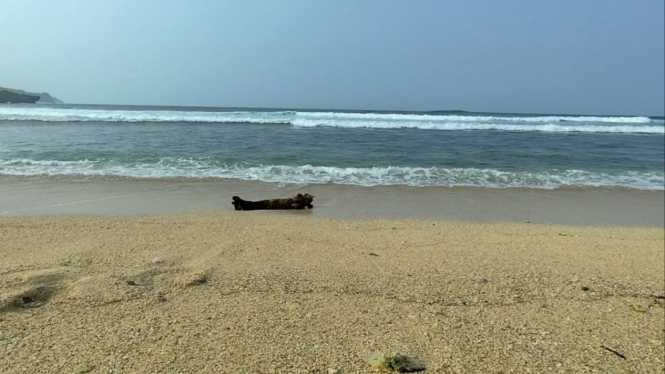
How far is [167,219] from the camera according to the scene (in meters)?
5.06

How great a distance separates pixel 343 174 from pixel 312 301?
6.45m

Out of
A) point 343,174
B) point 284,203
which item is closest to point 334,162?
point 343,174

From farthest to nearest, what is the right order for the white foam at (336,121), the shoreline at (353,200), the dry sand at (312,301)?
the white foam at (336,121)
the shoreline at (353,200)
the dry sand at (312,301)

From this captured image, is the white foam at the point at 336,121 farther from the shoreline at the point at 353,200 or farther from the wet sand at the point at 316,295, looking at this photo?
the wet sand at the point at 316,295

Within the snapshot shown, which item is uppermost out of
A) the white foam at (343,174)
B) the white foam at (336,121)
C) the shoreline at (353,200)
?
the white foam at (336,121)

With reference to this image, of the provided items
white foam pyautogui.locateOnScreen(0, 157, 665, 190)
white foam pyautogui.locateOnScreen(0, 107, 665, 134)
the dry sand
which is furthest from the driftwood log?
white foam pyautogui.locateOnScreen(0, 107, 665, 134)

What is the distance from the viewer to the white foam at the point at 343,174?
27.4 feet

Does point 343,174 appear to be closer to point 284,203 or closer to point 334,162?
point 334,162

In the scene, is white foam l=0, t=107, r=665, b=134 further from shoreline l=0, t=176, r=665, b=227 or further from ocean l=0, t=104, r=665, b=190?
shoreline l=0, t=176, r=665, b=227

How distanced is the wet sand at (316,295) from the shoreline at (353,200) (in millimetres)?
512

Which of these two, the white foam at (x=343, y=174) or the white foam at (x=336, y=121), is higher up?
the white foam at (x=336, y=121)

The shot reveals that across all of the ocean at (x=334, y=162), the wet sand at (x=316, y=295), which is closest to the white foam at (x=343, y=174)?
the ocean at (x=334, y=162)

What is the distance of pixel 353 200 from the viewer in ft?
22.2

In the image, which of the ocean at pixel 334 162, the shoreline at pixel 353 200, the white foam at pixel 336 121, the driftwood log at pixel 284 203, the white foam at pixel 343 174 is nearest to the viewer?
the shoreline at pixel 353 200
